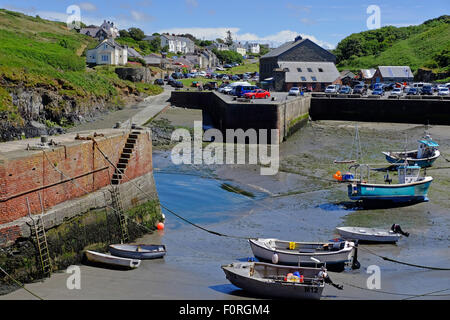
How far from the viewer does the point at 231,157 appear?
3378 centimetres

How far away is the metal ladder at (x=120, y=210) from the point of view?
1833 centimetres

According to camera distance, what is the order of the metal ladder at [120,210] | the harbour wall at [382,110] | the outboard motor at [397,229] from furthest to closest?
the harbour wall at [382,110], the outboard motor at [397,229], the metal ladder at [120,210]

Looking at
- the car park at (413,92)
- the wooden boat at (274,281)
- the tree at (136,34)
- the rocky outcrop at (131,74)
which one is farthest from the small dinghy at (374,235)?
the tree at (136,34)

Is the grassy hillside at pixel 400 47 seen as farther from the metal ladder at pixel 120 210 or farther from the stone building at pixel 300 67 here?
the metal ladder at pixel 120 210

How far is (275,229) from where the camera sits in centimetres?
2094

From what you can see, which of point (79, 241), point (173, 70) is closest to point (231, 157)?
point (79, 241)

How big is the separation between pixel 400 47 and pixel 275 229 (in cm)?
8325

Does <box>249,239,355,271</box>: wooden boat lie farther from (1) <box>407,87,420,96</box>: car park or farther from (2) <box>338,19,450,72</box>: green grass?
(2) <box>338,19,450,72</box>: green grass

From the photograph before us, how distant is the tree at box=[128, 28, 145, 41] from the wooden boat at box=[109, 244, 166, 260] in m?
111

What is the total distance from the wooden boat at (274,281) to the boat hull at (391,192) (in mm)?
9699

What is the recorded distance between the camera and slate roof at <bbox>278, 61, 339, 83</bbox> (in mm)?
65250
